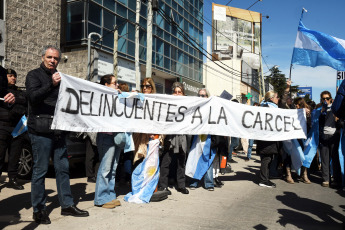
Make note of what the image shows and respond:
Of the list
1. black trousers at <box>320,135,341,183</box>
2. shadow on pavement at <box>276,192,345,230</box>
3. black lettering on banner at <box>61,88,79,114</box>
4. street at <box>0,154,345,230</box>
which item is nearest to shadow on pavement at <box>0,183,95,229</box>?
street at <box>0,154,345,230</box>

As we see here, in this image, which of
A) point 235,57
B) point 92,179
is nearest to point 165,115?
point 92,179

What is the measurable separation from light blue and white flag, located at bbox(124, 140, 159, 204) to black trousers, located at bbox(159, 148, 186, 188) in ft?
1.25

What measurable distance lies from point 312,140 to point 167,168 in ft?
11.8

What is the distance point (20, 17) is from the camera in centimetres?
1417

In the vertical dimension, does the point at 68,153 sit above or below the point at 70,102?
below

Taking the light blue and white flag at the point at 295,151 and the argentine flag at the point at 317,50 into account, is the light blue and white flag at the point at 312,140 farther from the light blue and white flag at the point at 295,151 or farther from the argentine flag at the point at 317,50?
the argentine flag at the point at 317,50

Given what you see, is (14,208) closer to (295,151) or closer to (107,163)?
(107,163)

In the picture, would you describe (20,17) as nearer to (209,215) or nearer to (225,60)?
(209,215)

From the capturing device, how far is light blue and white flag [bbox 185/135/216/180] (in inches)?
225

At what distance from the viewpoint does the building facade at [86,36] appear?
14.0 meters

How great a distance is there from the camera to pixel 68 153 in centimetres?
629

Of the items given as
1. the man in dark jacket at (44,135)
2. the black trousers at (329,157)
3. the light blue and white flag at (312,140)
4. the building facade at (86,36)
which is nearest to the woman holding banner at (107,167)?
the man in dark jacket at (44,135)

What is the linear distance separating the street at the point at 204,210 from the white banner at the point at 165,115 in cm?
111

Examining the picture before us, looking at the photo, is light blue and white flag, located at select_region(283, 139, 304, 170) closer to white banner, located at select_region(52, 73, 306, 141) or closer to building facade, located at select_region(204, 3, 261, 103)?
white banner, located at select_region(52, 73, 306, 141)
